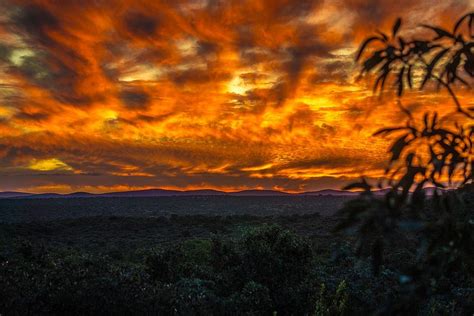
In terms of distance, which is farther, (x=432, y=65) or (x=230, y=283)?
(x=230, y=283)

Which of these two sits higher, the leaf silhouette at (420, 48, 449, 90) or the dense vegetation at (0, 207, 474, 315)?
the leaf silhouette at (420, 48, 449, 90)

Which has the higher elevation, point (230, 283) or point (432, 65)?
point (432, 65)

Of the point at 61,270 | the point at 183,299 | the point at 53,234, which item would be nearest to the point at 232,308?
the point at 183,299

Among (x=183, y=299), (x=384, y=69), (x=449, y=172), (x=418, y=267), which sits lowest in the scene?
(x=183, y=299)

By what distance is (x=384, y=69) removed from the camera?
3070 millimetres

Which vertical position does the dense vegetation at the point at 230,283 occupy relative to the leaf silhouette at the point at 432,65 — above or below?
below

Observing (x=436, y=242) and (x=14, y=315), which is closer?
(x=436, y=242)

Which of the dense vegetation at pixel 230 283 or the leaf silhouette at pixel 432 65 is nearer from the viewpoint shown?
the leaf silhouette at pixel 432 65

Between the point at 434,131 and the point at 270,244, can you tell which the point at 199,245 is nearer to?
the point at 270,244

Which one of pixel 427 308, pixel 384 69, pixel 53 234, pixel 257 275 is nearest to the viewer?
pixel 384 69

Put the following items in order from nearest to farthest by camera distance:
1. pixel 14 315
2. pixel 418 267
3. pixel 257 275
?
pixel 418 267
pixel 14 315
pixel 257 275

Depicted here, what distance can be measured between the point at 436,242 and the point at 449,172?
1.58 ft

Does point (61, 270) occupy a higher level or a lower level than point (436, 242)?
lower

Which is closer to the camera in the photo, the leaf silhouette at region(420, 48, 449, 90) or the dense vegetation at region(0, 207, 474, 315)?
the leaf silhouette at region(420, 48, 449, 90)
